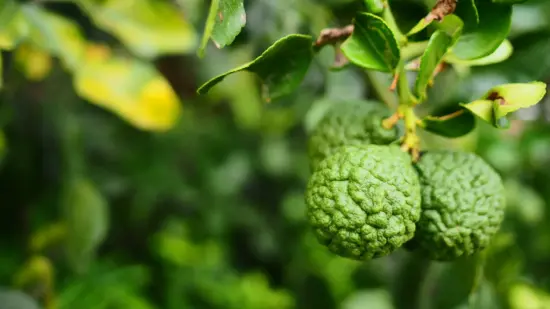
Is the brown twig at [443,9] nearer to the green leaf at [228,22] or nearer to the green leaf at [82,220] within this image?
the green leaf at [228,22]

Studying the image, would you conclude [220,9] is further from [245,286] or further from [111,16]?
[245,286]

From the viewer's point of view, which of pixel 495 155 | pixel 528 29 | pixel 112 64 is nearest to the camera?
pixel 528 29

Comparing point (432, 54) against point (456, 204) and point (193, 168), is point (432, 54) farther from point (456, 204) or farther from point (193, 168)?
point (193, 168)

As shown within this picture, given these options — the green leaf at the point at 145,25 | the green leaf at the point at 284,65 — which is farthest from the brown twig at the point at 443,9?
the green leaf at the point at 145,25

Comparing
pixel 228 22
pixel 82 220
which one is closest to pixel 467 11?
pixel 228 22

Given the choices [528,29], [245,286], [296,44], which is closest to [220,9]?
[296,44]

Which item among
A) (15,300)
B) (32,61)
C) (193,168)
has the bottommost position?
(193,168)
